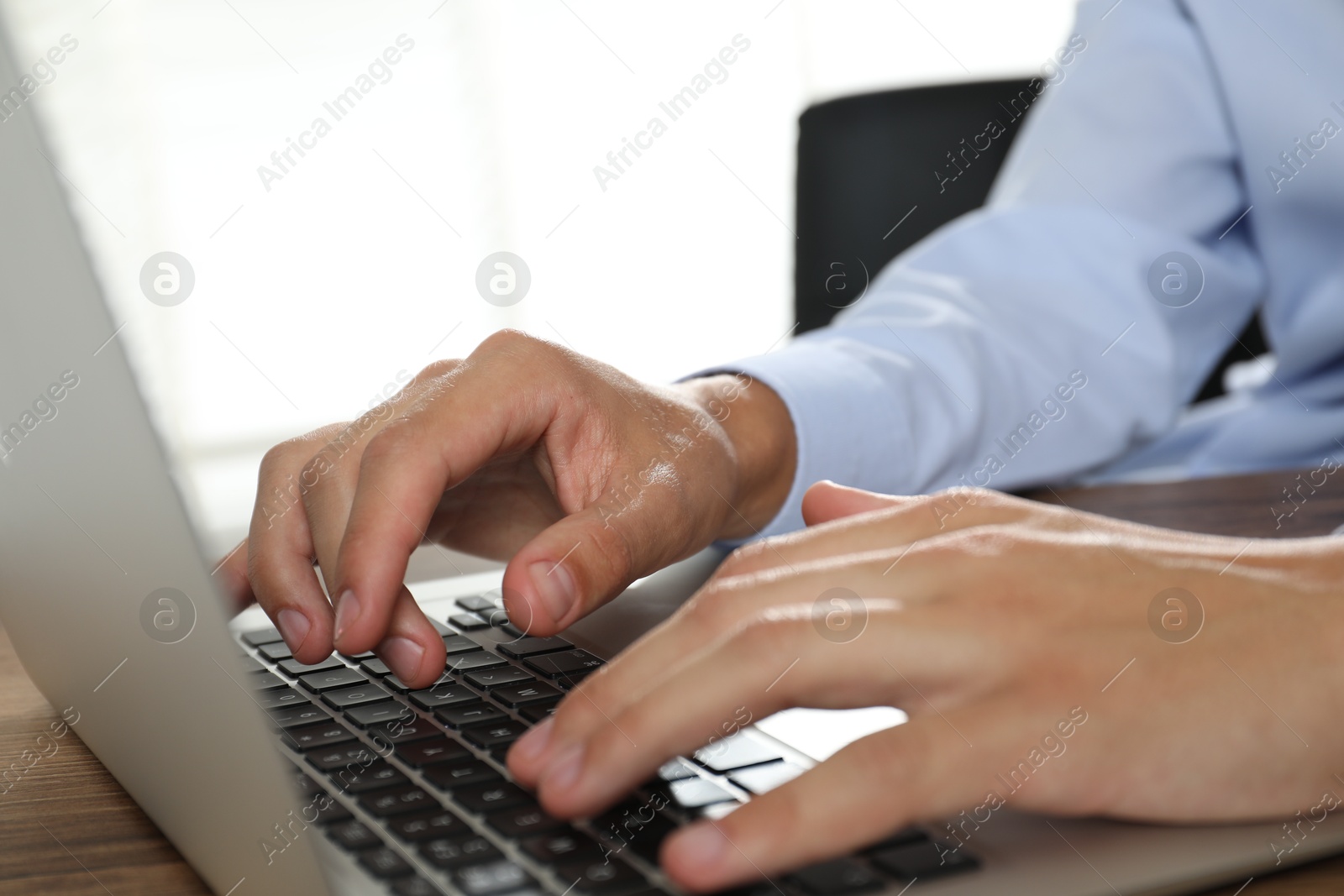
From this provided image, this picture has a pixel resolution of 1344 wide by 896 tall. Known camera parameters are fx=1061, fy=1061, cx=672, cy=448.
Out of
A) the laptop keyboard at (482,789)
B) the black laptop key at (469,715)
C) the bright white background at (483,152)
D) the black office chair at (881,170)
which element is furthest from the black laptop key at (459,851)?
the bright white background at (483,152)

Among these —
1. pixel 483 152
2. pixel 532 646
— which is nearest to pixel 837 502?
pixel 532 646

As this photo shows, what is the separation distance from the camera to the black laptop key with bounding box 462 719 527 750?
1.33 ft

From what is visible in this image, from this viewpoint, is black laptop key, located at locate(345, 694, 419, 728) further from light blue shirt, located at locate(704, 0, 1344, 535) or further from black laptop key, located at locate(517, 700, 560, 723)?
light blue shirt, located at locate(704, 0, 1344, 535)

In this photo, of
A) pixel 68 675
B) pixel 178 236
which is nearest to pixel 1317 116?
pixel 68 675

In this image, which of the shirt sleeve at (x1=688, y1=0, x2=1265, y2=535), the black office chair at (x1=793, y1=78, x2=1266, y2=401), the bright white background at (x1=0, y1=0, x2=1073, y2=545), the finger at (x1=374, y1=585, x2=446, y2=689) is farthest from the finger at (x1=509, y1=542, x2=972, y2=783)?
the bright white background at (x1=0, y1=0, x2=1073, y2=545)

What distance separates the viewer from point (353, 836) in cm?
33

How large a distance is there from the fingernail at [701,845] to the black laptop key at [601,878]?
17 mm

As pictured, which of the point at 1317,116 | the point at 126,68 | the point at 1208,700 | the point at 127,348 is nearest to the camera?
the point at 127,348

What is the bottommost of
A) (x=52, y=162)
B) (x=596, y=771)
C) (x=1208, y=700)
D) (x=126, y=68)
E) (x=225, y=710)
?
(x=1208, y=700)

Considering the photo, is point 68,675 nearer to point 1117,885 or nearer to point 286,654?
point 286,654

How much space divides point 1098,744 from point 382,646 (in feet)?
0.96

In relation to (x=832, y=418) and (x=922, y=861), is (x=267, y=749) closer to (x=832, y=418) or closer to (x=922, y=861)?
(x=922, y=861)

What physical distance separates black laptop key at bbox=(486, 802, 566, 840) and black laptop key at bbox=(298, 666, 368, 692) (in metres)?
0.18

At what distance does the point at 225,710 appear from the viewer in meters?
0.27
